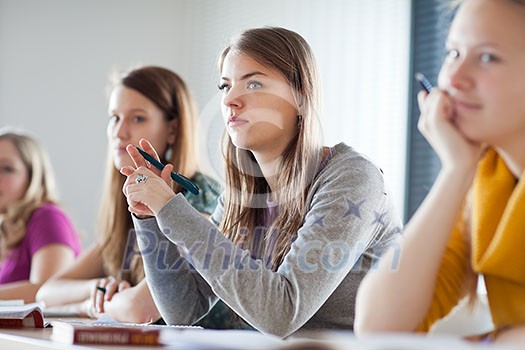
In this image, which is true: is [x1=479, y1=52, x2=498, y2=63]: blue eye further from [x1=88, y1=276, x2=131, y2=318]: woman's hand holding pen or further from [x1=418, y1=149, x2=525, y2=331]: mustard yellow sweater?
[x1=88, y1=276, x2=131, y2=318]: woman's hand holding pen

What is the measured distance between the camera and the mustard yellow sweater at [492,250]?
Result: 0.86 meters

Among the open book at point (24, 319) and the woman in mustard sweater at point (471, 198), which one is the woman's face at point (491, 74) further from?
the open book at point (24, 319)

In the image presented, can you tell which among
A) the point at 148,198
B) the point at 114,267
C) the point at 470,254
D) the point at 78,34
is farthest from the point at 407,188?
the point at 470,254

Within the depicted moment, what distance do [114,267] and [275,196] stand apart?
792mm

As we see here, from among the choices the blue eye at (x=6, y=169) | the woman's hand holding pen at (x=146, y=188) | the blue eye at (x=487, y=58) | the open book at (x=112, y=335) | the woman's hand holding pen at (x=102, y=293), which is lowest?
the woman's hand holding pen at (x=102, y=293)

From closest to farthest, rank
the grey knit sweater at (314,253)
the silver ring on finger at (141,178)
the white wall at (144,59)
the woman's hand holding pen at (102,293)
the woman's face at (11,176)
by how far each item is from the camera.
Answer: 1. the grey knit sweater at (314,253)
2. the silver ring on finger at (141,178)
3. the woman's hand holding pen at (102,293)
4. the woman's face at (11,176)
5. the white wall at (144,59)

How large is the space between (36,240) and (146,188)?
1388mm

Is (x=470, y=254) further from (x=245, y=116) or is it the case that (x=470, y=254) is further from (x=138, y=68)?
(x=138, y=68)

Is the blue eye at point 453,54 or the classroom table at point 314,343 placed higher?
the blue eye at point 453,54

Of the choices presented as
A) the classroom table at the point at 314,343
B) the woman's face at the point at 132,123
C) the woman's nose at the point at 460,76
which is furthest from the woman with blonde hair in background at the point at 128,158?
the woman's nose at the point at 460,76

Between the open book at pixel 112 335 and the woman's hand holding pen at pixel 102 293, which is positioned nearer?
the open book at pixel 112 335

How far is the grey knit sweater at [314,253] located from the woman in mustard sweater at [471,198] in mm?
261

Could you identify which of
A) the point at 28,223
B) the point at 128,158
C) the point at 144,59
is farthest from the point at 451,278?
the point at 144,59

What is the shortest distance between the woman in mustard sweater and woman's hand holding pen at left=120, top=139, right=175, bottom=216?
0.43m
